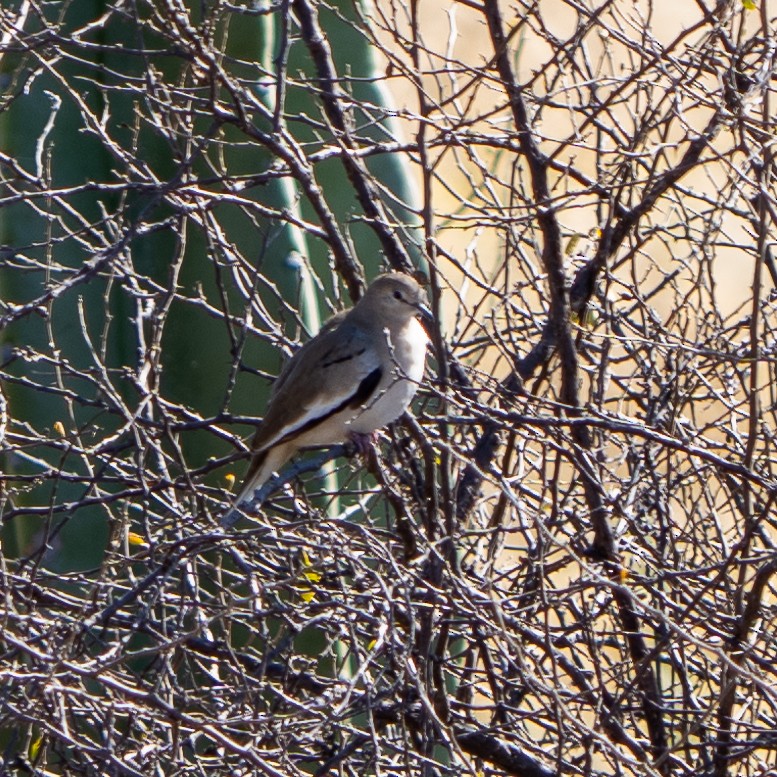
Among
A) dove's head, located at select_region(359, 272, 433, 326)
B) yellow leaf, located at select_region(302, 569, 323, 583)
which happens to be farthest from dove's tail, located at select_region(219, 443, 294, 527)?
yellow leaf, located at select_region(302, 569, 323, 583)

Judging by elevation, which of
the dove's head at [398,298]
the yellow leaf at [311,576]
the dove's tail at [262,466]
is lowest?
the yellow leaf at [311,576]

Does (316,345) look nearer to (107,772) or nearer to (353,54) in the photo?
A: (353,54)

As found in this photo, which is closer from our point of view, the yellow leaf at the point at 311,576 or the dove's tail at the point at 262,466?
the yellow leaf at the point at 311,576

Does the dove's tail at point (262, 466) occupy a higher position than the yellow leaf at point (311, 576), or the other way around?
the dove's tail at point (262, 466)

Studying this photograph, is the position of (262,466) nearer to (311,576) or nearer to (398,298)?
(398,298)

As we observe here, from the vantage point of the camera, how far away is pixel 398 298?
15.9ft

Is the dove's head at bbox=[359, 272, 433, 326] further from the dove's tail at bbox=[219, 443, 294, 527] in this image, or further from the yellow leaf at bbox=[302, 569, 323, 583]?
the yellow leaf at bbox=[302, 569, 323, 583]

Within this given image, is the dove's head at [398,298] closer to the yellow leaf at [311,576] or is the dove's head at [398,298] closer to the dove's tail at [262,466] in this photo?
the dove's tail at [262,466]

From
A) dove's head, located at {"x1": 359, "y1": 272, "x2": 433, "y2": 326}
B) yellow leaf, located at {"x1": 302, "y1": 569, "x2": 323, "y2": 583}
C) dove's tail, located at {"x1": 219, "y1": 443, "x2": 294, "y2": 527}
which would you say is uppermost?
dove's head, located at {"x1": 359, "y1": 272, "x2": 433, "y2": 326}

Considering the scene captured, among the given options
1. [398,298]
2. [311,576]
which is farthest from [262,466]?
[311,576]

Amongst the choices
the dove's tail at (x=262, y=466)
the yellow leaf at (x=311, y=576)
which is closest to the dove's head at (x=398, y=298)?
the dove's tail at (x=262, y=466)

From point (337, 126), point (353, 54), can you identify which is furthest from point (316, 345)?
point (353, 54)

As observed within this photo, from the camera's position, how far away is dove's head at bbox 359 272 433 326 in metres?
4.78

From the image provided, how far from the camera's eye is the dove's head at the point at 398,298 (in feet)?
15.7
